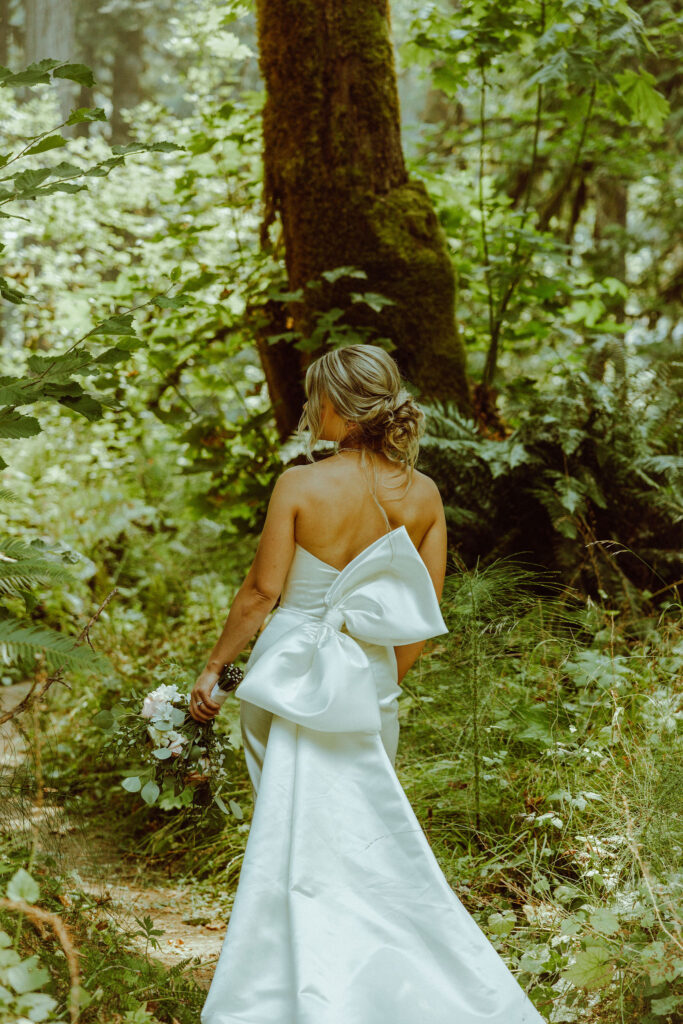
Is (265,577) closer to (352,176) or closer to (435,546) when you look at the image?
(435,546)

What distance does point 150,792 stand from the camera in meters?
3.18

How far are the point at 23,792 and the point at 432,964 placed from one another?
1531mm

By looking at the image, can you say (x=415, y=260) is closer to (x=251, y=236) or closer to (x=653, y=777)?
(x=251, y=236)

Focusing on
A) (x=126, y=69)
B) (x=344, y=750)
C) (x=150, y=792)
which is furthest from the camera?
(x=126, y=69)

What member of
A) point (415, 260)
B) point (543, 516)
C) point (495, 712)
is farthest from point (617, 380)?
point (495, 712)

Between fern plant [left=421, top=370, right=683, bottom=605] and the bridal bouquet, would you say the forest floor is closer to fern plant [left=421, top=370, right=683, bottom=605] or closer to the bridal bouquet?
the bridal bouquet

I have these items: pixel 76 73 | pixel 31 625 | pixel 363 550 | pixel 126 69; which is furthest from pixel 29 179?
pixel 126 69

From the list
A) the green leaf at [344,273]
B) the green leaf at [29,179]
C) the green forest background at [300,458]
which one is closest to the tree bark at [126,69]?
the green forest background at [300,458]

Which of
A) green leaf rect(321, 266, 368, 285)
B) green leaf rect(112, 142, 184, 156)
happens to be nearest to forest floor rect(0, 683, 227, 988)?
green leaf rect(112, 142, 184, 156)

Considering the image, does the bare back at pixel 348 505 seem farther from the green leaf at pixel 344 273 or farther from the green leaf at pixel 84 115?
the green leaf at pixel 344 273

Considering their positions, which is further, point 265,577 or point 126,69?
point 126,69

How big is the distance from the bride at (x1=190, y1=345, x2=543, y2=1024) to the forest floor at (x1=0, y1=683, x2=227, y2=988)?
2.21 ft

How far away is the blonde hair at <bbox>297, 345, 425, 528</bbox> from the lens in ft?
9.55

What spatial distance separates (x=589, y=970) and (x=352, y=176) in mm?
4615
